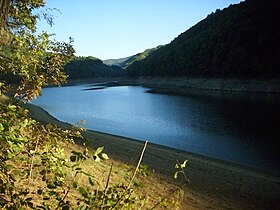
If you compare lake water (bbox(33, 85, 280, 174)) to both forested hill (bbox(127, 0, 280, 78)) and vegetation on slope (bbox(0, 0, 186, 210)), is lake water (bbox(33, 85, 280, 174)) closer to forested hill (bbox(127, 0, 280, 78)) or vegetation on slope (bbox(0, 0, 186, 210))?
vegetation on slope (bbox(0, 0, 186, 210))

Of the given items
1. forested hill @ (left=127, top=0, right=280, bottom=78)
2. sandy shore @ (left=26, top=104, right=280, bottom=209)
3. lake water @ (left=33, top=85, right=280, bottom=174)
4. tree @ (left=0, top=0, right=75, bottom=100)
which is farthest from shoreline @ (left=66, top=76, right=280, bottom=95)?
tree @ (left=0, top=0, right=75, bottom=100)

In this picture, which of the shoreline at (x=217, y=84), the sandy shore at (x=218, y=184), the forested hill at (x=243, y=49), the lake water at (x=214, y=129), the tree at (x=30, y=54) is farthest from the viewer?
the forested hill at (x=243, y=49)

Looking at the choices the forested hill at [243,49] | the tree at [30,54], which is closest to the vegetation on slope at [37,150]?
the tree at [30,54]

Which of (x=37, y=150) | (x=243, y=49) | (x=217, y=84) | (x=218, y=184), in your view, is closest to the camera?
(x=37, y=150)

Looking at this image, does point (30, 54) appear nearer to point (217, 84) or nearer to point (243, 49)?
point (217, 84)

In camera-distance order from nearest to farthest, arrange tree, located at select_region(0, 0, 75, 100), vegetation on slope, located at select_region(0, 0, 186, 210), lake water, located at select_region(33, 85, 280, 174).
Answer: vegetation on slope, located at select_region(0, 0, 186, 210)
tree, located at select_region(0, 0, 75, 100)
lake water, located at select_region(33, 85, 280, 174)

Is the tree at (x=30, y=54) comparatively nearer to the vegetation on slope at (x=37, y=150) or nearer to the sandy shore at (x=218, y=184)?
the vegetation on slope at (x=37, y=150)

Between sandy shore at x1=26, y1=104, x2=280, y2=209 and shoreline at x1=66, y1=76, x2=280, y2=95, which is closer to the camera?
sandy shore at x1=26, y1=104, x2=280, y2=209

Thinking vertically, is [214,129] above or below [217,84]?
below

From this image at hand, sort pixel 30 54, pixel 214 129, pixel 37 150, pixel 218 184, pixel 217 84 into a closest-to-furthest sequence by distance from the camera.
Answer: pixel 37 150 → pixel 30 54 → pixel 218 184 → pixel 214 129 → pixel 217 84

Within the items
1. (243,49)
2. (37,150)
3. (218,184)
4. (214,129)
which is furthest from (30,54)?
(243,49)

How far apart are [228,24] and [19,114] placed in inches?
3721

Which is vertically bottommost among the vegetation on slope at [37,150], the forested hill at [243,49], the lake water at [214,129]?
the lake water at [214,129]

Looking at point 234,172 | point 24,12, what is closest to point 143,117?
point 234,172
